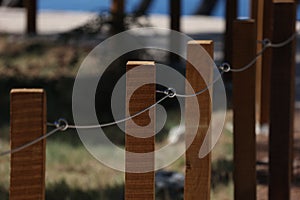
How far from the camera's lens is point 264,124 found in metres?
7.08

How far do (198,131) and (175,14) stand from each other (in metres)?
6.90

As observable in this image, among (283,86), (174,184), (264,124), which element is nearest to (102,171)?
(174,184)

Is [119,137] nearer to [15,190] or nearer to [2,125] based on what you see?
[2,125]

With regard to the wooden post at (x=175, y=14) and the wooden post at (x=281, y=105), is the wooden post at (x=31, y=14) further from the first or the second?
the wooden post at (x=281, y=105)

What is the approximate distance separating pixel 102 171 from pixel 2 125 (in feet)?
6.73

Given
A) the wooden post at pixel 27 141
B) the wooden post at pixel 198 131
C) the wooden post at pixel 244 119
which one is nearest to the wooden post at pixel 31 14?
the wooden post at pixel 244 119

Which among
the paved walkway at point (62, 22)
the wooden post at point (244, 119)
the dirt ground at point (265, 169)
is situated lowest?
the dirt ground at point (265, 169)

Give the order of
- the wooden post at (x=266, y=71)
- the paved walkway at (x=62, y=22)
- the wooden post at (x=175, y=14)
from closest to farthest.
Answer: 1. the wooden post at (x=266, y=71)
2. the wooden post at (x=175, y=14)
3. the paved walkway at (x=62, y=22)

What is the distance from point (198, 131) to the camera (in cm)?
317

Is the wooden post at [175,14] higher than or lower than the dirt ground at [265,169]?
higher

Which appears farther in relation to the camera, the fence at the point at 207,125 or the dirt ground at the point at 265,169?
the dirt ground at the point at 265,169

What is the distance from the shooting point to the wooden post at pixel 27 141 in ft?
7.57

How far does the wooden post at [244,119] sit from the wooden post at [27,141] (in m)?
1.67

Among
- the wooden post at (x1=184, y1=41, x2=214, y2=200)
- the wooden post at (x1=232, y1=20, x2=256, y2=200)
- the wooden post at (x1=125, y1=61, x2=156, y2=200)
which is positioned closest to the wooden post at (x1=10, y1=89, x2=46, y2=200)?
Answer: the wooden post at (x1=125, y1=61, x2=156, y2=200)
